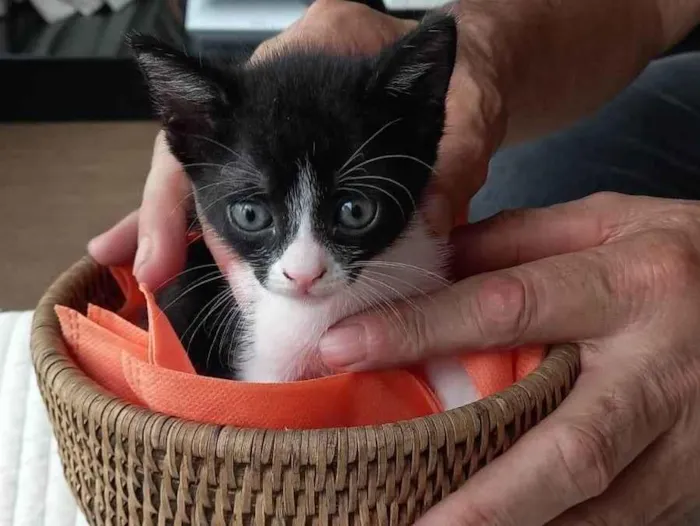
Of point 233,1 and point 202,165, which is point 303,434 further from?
point 233,1

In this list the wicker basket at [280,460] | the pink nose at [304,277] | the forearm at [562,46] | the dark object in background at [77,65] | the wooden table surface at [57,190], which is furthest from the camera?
the wooden table surface at [57,190]

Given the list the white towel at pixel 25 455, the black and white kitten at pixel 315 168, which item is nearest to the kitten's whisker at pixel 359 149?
the black and white kitten at pixel 315 168

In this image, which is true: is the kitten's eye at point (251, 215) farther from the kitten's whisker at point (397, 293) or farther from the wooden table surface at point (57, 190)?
the wooden table surface at point (57, 190)

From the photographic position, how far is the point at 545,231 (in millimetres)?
882

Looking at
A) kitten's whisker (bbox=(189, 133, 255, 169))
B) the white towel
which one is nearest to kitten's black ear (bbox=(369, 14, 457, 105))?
kitten's whisker (bbox=(189, 133, 255, 169))

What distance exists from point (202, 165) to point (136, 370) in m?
0.19

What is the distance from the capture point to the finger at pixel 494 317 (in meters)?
0.75

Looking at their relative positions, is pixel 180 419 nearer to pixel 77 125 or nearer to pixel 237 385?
pixel 237 385

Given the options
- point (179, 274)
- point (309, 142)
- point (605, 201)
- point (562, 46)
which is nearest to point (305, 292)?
point (309, 142)

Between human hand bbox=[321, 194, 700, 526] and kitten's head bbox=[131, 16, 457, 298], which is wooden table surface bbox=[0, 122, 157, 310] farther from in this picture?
human hand bbox=[321, 194, 700, 526]

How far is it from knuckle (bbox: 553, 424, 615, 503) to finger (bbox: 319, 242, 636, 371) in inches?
3.5

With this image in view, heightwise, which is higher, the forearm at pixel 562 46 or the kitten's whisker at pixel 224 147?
the kitten's whisker at pixel 224 147

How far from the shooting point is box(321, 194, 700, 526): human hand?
71 cm

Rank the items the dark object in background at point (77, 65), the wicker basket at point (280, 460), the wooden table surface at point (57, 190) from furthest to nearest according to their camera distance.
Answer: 1. the wooden table surface at point (57, 190)
2. the dark object in background at point (77, 65)
3. the wicker basket at point (280, 460)
